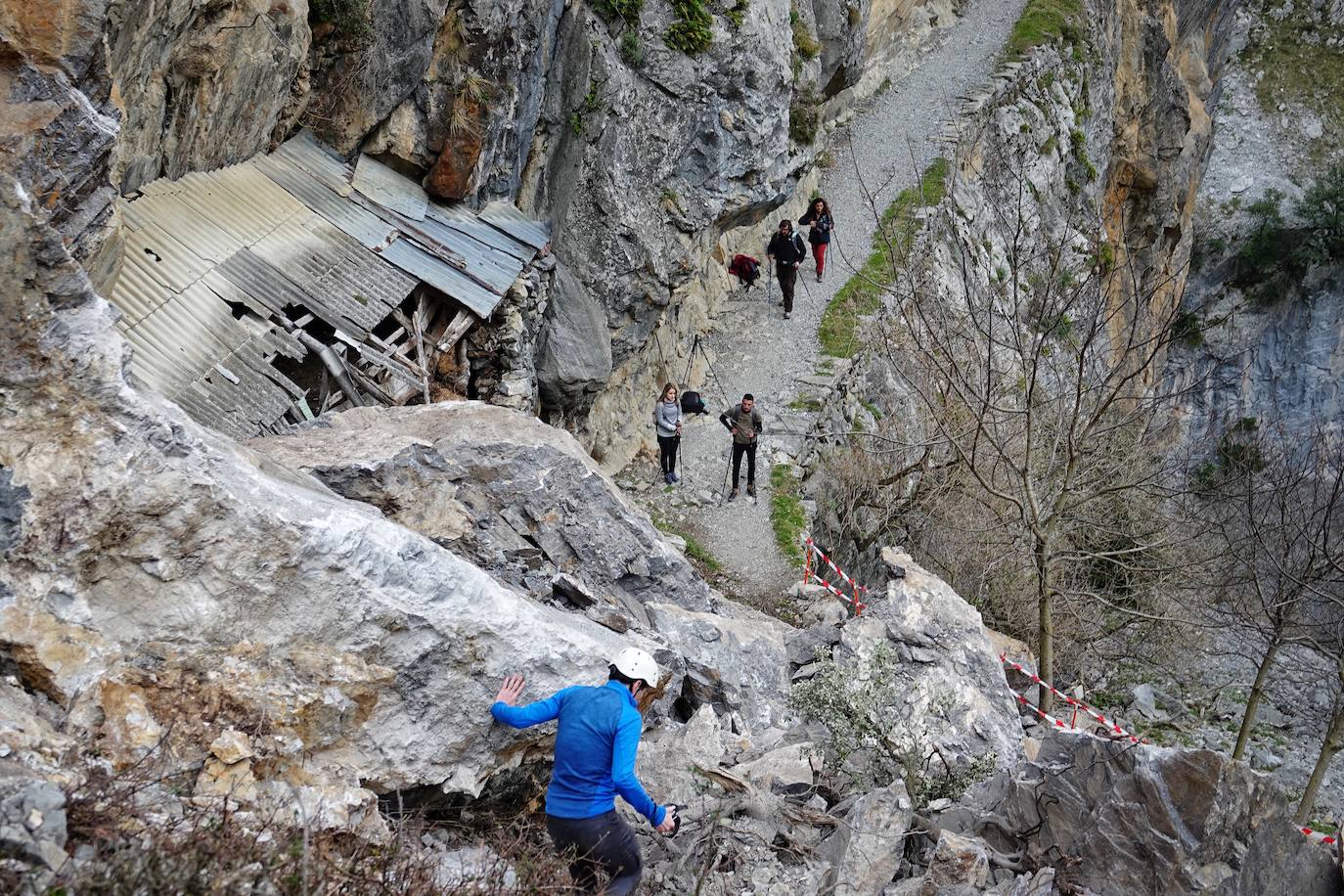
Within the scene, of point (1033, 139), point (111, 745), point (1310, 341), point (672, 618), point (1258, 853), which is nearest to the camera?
point (111, 745)

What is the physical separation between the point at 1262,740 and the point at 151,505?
18.5 m

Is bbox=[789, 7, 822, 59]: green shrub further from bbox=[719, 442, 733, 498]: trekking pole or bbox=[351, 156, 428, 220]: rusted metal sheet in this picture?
bbox=[351, 156, 428, 220]: rusted metal sheet

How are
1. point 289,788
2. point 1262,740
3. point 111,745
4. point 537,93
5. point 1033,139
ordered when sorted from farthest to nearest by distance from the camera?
point 1033,139 → point 1262,740 → point 537,93 → point 289,788 → point 111,745

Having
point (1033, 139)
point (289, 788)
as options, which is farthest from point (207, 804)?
point (1033, 139)

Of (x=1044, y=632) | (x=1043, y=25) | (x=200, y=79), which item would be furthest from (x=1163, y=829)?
(x=1043, y=25)

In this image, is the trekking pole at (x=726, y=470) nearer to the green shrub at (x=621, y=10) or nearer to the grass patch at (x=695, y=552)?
the grass patch at (x=695, y=552)

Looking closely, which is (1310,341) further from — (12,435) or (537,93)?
(12,435)

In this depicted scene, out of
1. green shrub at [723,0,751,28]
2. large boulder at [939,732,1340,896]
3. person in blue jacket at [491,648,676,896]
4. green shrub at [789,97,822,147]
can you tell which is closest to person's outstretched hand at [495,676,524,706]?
person in blue jacket at [491,648,676,896]

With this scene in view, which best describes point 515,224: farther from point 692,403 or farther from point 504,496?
point 504,496

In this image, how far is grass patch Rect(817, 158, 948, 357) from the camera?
19000 mm

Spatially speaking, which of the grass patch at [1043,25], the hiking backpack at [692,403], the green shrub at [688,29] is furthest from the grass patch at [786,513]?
the grass patch at [1043,25]

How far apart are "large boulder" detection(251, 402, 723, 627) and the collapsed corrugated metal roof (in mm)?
1522

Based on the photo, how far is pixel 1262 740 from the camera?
58.4 feet

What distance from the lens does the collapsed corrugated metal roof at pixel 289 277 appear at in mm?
9922
